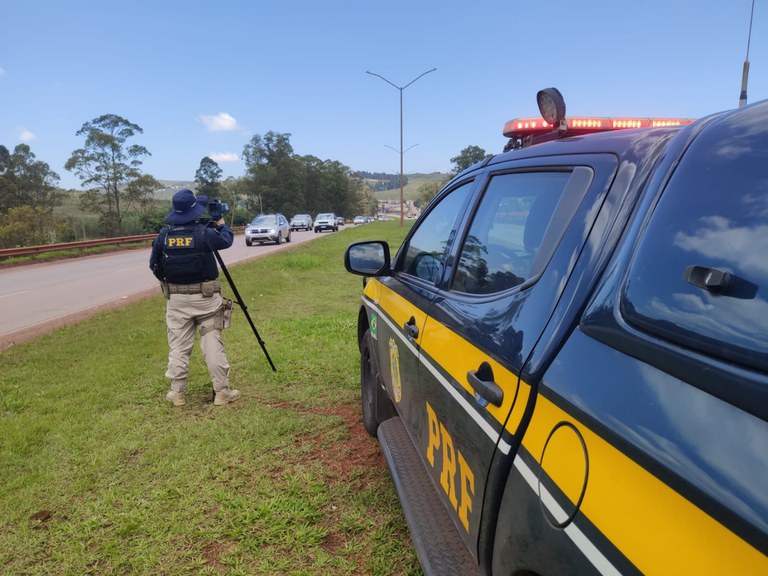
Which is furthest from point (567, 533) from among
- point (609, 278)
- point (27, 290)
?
point (27, 290)

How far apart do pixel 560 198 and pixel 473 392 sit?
617 millimetres

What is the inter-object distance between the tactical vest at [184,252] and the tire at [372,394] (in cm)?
148

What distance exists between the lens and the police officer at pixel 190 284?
411 cm

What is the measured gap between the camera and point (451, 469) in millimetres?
1723

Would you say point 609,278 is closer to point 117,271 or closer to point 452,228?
point 452,228

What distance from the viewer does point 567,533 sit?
979 mm

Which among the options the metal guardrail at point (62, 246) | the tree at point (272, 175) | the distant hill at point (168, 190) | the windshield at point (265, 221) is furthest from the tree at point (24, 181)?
the tree at point (272, 175)

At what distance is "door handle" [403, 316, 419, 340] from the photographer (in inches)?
87.8

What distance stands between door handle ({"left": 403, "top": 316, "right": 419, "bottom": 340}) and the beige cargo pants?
2.48m

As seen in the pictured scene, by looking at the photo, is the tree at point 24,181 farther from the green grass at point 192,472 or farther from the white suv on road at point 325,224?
the green grass at point 192,472

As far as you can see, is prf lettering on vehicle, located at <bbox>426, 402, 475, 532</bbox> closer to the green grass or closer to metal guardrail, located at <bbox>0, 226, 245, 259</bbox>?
the green grass

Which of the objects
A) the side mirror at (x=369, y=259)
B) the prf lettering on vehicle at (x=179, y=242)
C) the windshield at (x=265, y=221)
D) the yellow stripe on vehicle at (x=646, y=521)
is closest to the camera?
the yellow stripe on vehicle at (x=646, y=521)

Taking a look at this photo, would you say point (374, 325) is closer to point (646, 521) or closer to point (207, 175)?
point (646, 521)

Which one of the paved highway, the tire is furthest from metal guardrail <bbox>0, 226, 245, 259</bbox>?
the tire
